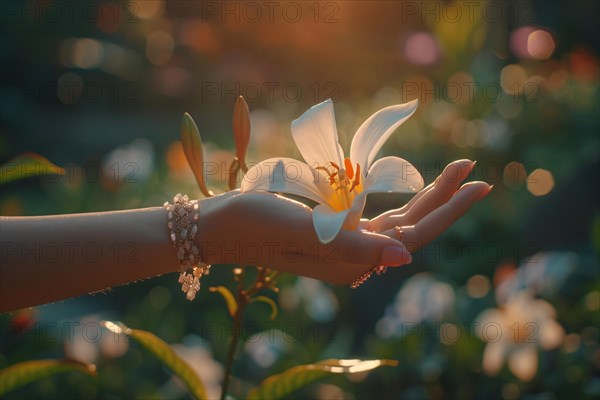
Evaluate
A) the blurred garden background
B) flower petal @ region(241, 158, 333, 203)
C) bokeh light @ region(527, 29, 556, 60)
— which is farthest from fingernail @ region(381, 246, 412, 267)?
bokeh light @ region(527, 29, 556, 60)

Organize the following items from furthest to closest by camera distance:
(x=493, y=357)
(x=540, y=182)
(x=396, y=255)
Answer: (x=540, y=182)
(x=493, y=357)
(x=396, y=255)

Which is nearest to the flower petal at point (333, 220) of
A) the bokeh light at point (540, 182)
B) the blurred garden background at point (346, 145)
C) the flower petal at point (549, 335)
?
the blurred garden background at point (346, 145)

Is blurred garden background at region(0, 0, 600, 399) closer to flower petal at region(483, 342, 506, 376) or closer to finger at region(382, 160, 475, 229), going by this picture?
flower petal at region(483, 342, 506, 376)

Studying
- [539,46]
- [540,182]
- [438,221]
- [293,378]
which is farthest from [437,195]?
[539,46]

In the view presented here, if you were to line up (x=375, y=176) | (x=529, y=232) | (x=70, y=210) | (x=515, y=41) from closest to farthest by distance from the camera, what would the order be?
1. (x=375, y=176)
2. (x=70, y=210)
3. (x=529, y=232)
4. (x=515, y=41)

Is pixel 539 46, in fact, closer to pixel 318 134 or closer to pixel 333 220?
pixel 318 134

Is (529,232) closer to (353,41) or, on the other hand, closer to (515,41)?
(515,41)

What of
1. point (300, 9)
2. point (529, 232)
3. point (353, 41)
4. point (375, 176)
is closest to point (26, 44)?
point (300, 9)
